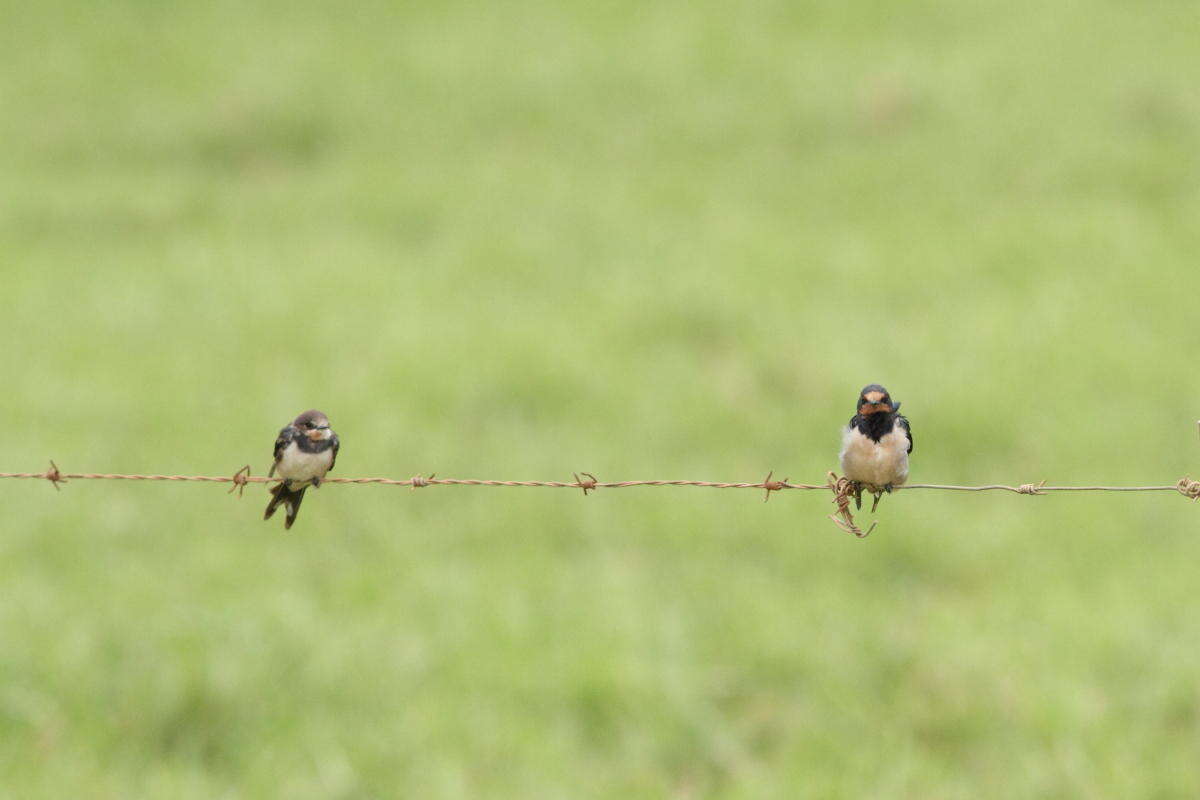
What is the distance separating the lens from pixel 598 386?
10508 mm

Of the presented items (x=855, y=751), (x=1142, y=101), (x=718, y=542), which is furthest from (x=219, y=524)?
(x=1142, y=101)

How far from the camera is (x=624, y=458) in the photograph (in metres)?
9.68

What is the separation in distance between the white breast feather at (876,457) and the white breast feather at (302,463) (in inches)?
62.7

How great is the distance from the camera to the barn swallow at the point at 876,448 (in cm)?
386

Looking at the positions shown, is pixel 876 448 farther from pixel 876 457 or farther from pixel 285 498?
pixel 285 498

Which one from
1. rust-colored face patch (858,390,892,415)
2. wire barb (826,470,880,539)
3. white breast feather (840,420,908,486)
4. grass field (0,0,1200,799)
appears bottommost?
wire barb (826,470,880,539)

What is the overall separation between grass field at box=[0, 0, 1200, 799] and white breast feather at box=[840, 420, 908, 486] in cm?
284

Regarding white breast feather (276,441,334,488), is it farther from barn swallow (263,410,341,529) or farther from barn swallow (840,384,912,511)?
barn swallow (840,384,912,511)

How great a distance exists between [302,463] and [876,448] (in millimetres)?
1760

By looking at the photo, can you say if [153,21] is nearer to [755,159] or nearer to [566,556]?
[755,159]

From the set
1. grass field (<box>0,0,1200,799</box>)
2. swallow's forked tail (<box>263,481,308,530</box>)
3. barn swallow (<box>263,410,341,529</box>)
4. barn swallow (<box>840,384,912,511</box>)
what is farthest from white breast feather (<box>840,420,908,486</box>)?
grass field (<box>0,0,1200,799</box>)

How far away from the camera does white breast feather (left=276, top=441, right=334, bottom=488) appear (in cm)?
443

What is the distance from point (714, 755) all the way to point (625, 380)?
4358 millimetres

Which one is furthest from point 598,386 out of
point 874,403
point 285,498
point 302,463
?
point 874,403
